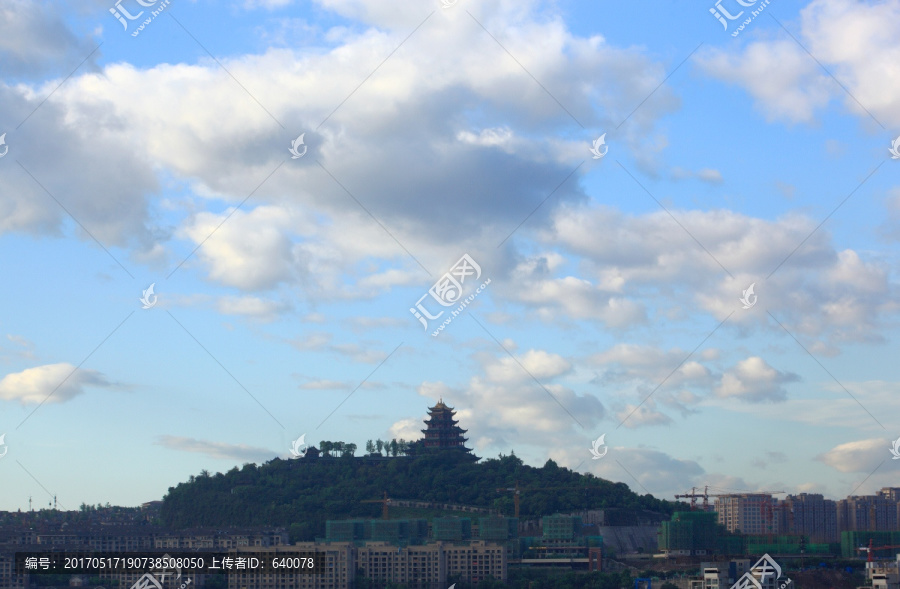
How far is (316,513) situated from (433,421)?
22.0 meters

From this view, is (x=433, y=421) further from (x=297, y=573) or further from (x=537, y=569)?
(x=297, y=573)

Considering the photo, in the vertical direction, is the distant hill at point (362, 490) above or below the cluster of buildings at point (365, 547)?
above

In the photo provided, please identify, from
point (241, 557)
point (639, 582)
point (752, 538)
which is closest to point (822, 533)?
point (752, 538)

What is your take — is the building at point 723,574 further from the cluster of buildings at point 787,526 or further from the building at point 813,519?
the building at point 813,519

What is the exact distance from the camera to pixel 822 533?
81.8 meters

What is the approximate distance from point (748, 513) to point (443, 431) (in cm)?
2516

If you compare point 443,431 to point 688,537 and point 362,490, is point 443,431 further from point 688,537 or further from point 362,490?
point 688,537

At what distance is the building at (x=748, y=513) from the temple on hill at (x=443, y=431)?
21.1 metres

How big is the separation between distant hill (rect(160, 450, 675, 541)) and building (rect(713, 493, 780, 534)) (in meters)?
9.55

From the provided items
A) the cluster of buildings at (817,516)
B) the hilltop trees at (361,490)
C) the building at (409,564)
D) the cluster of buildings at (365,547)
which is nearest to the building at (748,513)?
the cluster of buildings at (817,516)

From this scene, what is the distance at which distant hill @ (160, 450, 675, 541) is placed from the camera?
7819 centimetres

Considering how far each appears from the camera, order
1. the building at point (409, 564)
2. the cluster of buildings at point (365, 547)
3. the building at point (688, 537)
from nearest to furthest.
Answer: the cluster of buildings at point (365, 547) < the building at point (409, 564) < the building at point (688, 537)

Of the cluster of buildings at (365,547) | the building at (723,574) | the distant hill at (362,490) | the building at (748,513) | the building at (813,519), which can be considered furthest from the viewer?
the building at (748,513)

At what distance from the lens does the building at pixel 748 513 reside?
86875 mm
